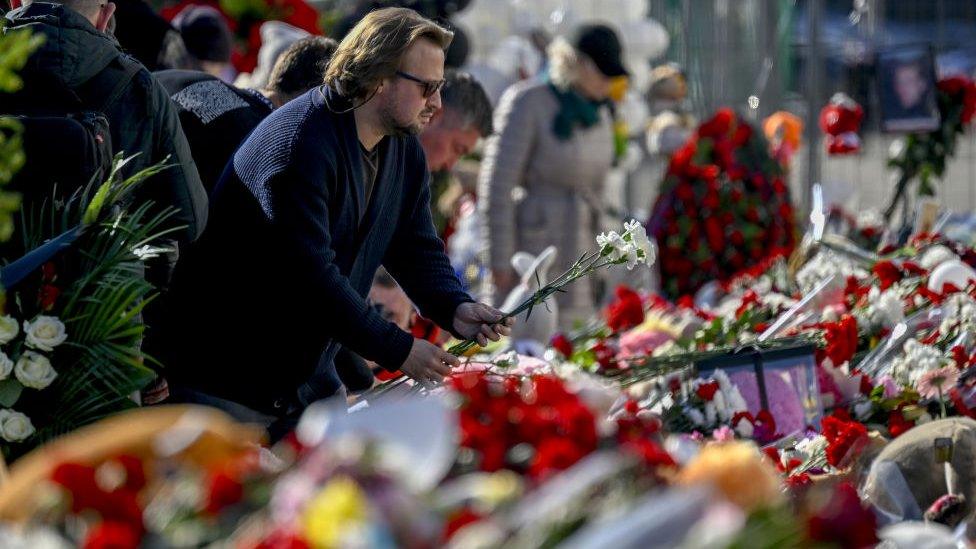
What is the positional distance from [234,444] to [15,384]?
1.11 m

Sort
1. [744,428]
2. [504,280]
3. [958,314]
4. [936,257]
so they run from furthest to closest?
[504,280] < [936,257] < [958,314] < [744,428]

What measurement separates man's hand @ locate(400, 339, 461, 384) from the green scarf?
3067 millimetres

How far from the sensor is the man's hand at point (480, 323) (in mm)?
3020

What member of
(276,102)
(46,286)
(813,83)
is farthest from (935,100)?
(46,286)

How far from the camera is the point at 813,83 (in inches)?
321

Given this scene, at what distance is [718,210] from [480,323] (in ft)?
12.4

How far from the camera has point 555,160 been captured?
5.91m

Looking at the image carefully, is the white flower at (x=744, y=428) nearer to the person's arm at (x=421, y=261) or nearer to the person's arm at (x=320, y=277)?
the person's arm at (x=421, y=261)

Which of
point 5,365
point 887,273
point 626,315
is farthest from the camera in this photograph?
point 626,315

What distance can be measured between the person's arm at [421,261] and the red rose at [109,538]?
189cm

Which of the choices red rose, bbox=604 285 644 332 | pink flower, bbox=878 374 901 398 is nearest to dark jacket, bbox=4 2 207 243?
pink flower, bbox=878 374 901 398

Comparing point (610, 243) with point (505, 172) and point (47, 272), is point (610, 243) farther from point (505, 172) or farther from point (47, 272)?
point (505, 172)

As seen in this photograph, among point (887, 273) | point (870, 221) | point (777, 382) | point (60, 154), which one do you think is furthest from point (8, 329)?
point (870, 221)

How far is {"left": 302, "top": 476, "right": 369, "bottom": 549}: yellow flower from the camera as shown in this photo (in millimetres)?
1234
